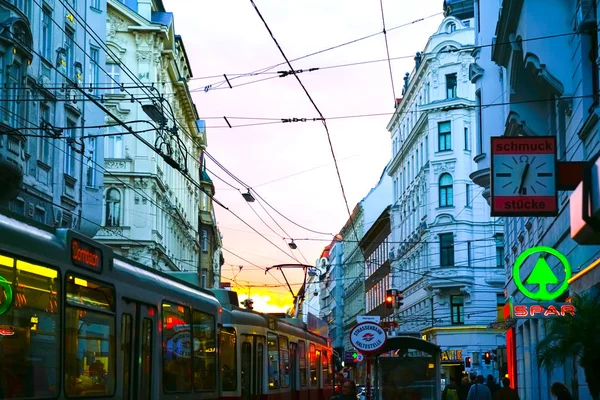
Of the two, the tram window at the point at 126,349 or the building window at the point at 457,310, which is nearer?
the tram window at the point at 126,349

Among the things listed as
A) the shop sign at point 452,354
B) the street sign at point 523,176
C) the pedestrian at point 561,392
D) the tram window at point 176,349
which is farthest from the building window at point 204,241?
the pedestrian at point 561,392

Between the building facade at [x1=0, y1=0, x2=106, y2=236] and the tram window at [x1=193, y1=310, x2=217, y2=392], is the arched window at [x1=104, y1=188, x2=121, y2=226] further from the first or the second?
the tram window at [x1=193, y1=310, x2=217, y2=392]

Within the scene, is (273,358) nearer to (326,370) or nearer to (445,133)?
(326,370)

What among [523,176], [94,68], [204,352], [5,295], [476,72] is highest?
[94,68]

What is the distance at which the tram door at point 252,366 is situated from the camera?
65.9 feet

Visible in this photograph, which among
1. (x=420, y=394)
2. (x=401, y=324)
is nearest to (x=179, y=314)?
(x=420, y=394)

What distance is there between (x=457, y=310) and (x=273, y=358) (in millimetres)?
42688

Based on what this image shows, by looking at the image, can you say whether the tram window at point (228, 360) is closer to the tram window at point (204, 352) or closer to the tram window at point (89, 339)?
the tram window at point (204, 352)

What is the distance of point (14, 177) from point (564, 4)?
1452 cm

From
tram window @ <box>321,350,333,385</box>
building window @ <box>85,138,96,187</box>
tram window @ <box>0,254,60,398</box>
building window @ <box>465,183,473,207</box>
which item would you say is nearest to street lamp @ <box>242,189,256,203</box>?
tram window @ <box>321,350,333,385</box>

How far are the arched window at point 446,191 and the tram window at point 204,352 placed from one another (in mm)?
50686

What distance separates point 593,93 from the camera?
1842 cm

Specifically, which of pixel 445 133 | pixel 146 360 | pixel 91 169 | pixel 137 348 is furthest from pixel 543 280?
pixel 445 133

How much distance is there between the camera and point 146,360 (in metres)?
12.4
